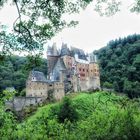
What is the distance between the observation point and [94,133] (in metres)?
18.9

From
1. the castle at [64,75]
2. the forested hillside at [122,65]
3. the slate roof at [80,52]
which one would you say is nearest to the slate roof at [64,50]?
the castle at [64,75]

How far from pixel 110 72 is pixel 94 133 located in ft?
211

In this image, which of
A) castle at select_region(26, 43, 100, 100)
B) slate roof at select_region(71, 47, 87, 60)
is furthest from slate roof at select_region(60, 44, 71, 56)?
slate roof at select_region(71, 47, 87, 60)

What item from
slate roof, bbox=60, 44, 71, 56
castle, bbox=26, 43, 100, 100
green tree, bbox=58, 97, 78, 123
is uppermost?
slate roof, bbox=60, 44, 71, 56

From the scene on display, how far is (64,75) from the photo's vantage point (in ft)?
205

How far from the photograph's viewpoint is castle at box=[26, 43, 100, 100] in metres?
59.0

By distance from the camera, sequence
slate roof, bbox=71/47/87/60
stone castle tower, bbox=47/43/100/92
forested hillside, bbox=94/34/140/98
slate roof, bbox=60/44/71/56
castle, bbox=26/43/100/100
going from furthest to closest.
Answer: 1. forested hillside, bbox=94/34/140/98
2. slate roof, bbox=71/47/87/60
3. slate roof, bbox=60/44/71/56
4. stone castle tower, bbox=47/43/100/92
5. castle, bbox=26/43/100/100

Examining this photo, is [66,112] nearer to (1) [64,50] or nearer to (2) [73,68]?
(2) [73,68]

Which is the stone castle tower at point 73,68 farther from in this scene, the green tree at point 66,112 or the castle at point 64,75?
the green tree at point 66,112

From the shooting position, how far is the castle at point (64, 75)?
194 feet

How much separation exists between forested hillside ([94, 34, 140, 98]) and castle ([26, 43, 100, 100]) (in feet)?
17.5

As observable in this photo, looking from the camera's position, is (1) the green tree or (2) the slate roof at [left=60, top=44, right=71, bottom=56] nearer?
(1) the green tree

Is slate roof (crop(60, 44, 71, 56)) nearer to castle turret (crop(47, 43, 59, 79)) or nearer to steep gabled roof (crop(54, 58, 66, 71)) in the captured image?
castle turret (crop(47, 43, 59, 79))

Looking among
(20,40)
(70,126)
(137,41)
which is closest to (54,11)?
(20,40)
